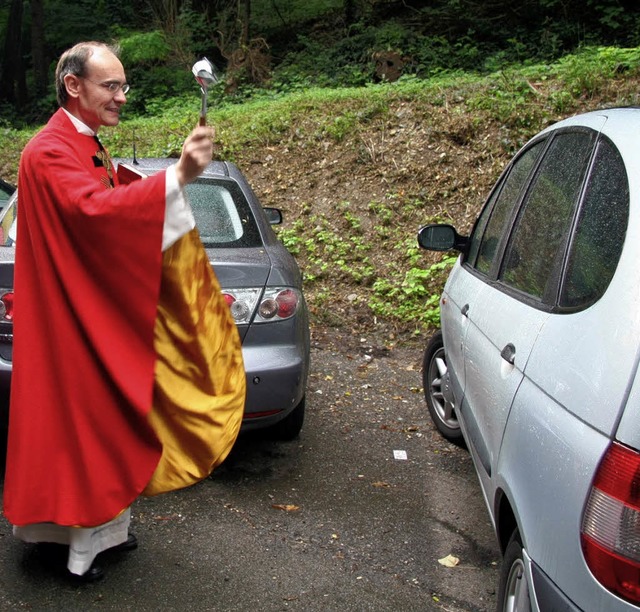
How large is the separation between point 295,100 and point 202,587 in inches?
410

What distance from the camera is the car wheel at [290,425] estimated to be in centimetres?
488

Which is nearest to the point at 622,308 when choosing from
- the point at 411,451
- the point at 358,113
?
the point at 411,451

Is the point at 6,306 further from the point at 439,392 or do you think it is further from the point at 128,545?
the point at 439,392

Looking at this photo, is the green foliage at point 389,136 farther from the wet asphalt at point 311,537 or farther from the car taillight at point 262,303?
the car taillight at point 262,303

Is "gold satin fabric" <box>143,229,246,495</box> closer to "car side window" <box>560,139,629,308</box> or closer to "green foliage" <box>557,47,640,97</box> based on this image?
"car side window" <box>560,139,629,308</box>

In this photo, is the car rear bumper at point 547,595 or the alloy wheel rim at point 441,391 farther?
the alloy wheel rim at point 441,391

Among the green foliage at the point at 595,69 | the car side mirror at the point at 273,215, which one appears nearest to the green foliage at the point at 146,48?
the green foliage at the point at 595,69

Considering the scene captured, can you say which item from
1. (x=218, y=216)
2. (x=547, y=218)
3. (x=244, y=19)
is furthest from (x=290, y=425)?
(x=244, y=19)

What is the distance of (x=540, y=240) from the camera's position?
3.11 m

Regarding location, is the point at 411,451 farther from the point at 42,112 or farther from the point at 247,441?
the point at 42,112

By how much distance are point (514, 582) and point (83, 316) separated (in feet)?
5.59

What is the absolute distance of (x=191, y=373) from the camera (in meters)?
3.14

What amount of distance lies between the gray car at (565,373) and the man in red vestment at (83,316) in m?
1.25

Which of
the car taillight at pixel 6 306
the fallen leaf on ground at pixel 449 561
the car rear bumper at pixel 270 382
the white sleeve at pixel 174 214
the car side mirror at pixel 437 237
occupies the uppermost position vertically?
the white sleeve at pixel 174 214
